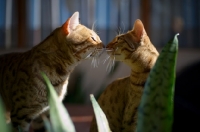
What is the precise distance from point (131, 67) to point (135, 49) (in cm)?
7

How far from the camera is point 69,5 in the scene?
11.2 feet

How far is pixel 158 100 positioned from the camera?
0.77 m

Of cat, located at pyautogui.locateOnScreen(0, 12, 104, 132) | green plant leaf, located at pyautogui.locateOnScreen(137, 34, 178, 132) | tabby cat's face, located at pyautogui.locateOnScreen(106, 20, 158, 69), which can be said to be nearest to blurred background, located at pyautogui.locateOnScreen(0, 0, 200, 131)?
cat, located at pyautogui.locateOnScreen(0, 12, 104, 132)

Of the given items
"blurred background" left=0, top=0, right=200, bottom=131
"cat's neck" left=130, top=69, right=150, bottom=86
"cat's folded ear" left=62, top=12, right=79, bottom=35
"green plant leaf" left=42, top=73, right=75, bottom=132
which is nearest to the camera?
"green plant leaf" left=42, top=73, right=75, bottom=132

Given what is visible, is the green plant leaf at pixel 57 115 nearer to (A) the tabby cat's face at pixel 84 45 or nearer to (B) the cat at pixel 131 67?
(B) the cat at pixel 131 67

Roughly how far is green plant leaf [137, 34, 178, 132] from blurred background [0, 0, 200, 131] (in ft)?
8.06

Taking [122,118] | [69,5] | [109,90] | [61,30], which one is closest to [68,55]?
[61,30]

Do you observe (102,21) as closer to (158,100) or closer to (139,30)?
(139,30)

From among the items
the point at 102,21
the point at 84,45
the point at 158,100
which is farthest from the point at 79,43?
the point at 102,21

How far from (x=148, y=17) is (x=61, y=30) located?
2132 millimetres

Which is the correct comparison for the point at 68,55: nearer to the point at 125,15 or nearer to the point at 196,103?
the point at 196,103

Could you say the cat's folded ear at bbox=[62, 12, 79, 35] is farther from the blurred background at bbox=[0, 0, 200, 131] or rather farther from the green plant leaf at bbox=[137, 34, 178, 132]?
the blurred background at bbox=[0, 0, 200, 131]

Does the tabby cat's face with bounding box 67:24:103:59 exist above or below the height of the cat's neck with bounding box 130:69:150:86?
above

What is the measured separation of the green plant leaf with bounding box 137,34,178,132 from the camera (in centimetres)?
76
